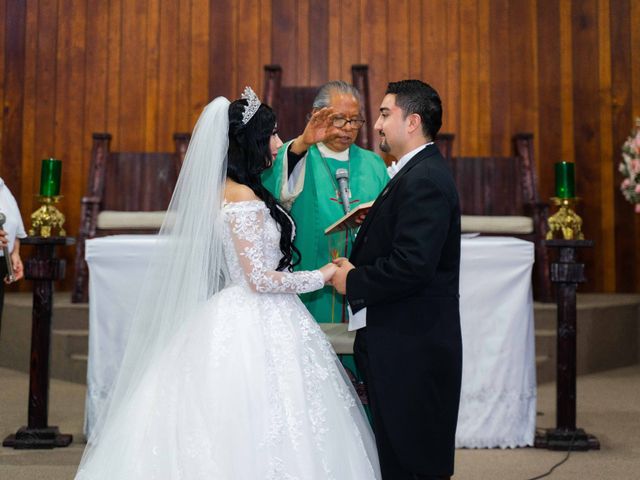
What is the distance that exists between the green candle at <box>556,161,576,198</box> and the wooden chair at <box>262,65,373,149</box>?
1857 millimetres

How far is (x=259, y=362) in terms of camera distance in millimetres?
2377

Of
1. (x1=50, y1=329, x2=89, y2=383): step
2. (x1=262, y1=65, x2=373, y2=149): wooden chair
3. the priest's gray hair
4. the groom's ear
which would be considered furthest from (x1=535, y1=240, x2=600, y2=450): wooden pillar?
(x1=50, y1=329, x2=89, y2=383): step

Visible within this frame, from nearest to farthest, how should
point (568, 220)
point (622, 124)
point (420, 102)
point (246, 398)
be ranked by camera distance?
point (246, 398) → point (420, 102) → point (568, 220) → point (622, 124)

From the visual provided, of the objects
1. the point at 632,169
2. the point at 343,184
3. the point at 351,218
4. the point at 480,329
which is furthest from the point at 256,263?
the point at 632,169

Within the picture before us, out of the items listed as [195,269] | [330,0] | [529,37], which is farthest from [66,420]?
[529,37]

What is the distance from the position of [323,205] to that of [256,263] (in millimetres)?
1074

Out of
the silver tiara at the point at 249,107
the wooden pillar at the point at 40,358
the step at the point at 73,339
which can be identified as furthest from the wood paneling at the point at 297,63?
the silver tiara at the point at 249,107

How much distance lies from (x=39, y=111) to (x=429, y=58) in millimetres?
3436

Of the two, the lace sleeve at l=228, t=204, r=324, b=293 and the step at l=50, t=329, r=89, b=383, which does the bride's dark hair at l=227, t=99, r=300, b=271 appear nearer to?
the lace sleeve at l=228, t=204, r=324, b=293

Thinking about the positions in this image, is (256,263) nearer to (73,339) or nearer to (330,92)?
(330,92)

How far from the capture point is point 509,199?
601cm

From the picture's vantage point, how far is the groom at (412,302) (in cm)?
225

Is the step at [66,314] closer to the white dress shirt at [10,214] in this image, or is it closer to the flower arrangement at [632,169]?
the white dress shirt at [10,214]

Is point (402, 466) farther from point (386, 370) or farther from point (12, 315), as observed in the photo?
point (12, 315)
